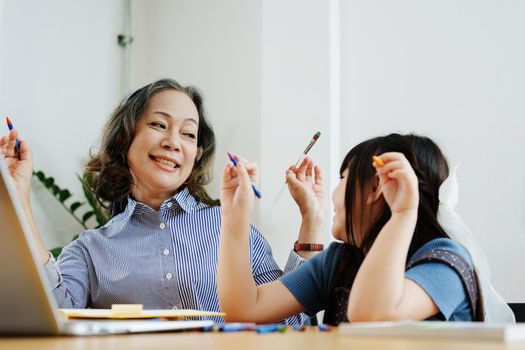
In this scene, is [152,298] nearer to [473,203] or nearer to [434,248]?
[434,248]

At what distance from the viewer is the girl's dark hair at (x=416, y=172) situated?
1.22m

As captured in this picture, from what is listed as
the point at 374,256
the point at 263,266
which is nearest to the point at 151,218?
the point at 263,266

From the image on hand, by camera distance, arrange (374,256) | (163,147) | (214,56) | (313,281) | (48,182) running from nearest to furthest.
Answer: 1. (374,256)
2. (313,281)
3. (163,147)
4. (48,182)
5. (214,56)

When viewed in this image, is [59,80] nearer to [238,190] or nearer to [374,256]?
[238,190]

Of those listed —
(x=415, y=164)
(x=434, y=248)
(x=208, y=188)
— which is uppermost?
(x=415, y=164)

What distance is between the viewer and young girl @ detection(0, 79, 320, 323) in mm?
1623

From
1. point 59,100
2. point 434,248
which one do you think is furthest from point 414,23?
point 59,100

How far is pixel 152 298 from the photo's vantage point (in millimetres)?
1624

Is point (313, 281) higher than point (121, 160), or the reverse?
point (121, 160)

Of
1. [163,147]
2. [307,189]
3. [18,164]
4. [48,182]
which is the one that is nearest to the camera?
[18,164]

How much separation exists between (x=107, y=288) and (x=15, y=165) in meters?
0.38

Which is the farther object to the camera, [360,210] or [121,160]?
[121,160]

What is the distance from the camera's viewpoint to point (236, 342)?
603 millimetres

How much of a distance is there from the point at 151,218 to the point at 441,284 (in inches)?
37.4
